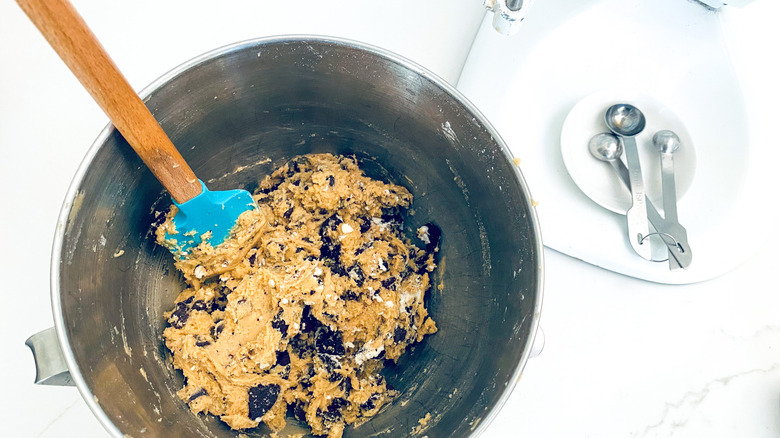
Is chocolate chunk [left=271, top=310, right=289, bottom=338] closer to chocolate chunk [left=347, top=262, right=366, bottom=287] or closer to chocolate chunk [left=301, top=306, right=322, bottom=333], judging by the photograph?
chocolate chunk [left=301, top=306, right=322, bottom=333]

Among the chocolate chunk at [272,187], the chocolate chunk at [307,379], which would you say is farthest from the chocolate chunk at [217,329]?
the chocolate chunk at [272,187]

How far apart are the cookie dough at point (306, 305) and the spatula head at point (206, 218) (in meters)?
0.02

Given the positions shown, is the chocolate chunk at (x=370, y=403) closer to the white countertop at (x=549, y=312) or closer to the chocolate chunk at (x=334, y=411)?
the chocolate chunk at (x=334, y=411)

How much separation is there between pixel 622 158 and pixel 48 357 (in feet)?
4.53

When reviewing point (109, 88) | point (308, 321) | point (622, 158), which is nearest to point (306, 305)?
point (308, 321)

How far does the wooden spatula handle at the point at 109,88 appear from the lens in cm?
65

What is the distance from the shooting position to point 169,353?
3.38ft

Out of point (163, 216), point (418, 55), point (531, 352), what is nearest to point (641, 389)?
point (531, 352)

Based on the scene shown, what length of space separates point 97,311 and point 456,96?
814 millimetres

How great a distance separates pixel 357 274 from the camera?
1114mm

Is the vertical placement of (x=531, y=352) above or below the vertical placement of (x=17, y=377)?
below

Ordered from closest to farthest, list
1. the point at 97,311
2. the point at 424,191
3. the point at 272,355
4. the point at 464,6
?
the point at 97,311, the point at 272,355, the point at 424,191, the point at 464,6

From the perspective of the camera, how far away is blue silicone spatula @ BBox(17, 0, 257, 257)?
66cm

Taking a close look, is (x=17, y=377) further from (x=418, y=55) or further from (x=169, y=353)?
(x=418, y=55)
